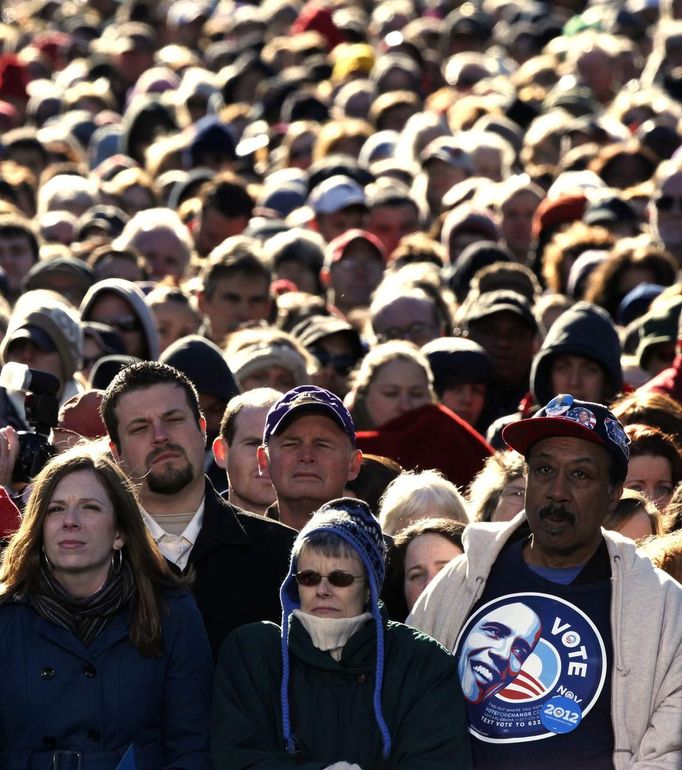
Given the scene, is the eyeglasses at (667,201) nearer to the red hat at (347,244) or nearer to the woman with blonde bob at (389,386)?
the red hat at (347,244)

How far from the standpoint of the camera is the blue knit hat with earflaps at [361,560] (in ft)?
19.8

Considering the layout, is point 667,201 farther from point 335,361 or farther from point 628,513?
point 628,513

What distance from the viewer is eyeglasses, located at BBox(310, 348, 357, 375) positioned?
10.7m

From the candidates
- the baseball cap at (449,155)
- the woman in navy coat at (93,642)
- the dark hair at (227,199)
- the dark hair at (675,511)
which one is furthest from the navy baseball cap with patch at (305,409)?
the baseball cap at (449,155)

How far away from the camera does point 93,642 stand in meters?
6.30

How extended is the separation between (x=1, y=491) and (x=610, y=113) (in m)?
10.9

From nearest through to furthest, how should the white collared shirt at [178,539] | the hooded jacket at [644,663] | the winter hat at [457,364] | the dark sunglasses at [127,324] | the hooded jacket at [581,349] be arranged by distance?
the hooded jacket at [644,663] < the white collared shirt at [178,539] < the hooded jacket at [581,349] < the winter hat at [457,364] < the dark sunglasses at [127,324]

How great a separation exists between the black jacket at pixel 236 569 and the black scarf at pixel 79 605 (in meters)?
0.50

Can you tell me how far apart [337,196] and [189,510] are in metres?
7.18

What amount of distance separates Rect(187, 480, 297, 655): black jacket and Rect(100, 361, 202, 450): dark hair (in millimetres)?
531

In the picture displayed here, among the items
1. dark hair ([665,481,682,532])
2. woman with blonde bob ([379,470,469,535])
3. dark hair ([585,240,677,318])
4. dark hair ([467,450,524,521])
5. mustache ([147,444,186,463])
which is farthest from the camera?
dark hair ([585,240,677,318])

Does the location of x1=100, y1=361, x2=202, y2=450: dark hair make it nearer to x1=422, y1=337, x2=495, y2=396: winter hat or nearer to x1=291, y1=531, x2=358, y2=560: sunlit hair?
x1=291, y1=531, x2=358, y2=560: sunlit hair

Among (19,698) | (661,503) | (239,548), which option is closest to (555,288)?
(661,503)

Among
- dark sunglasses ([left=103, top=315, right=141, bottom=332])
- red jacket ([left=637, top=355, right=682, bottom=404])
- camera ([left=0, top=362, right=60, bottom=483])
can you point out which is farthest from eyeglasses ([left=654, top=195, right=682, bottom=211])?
camera ([left=0, top=362, right=60, bottom=483])
